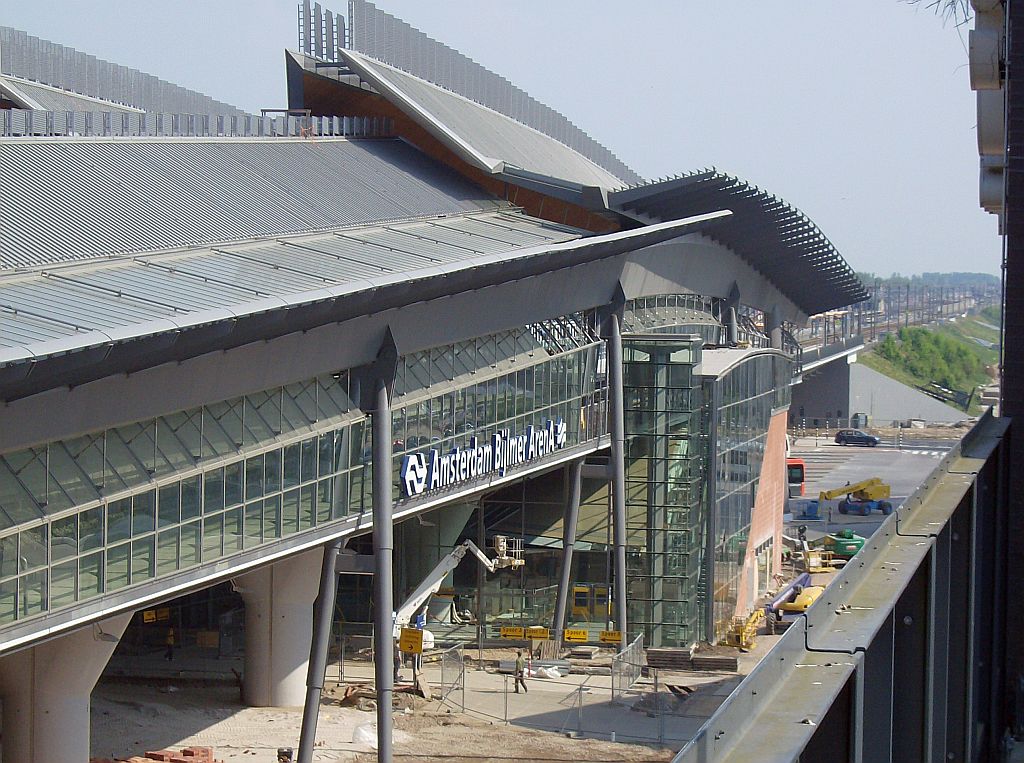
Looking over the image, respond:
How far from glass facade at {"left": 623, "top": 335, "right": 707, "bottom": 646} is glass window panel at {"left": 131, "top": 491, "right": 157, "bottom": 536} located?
2135cm

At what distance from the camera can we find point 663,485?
143 ft

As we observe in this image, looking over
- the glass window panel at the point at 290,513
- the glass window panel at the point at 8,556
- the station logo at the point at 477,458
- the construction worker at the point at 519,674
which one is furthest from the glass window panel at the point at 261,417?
the construction worker at the point at 519,674

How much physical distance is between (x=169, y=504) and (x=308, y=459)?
4594 mm

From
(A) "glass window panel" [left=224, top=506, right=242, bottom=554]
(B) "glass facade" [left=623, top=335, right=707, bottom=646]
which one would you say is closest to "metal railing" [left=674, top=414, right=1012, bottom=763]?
(A) "glass window panel" [left=224, top=506, right=242, bottom=554]

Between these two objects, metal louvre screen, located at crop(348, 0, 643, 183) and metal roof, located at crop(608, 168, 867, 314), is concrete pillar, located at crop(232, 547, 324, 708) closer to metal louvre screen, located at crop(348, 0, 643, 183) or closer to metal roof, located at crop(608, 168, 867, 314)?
metal roof, located at crop(608, 168, 867, 314)

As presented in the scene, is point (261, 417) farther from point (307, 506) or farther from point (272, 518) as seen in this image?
point (307, 506)

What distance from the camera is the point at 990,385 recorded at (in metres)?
194

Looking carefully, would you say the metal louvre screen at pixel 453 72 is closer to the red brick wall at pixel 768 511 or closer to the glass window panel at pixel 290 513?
the red brick wall at pixel 768 511

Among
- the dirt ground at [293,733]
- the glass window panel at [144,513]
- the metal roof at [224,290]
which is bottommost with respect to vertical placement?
the dirt ground at [293,733]

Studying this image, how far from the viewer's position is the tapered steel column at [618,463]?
139ft

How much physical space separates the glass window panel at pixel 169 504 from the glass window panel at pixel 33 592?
2.87m

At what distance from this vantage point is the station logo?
3247 cm

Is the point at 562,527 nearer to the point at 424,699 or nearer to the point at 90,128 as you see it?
the point at 424,699

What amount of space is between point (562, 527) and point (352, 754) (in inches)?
557
